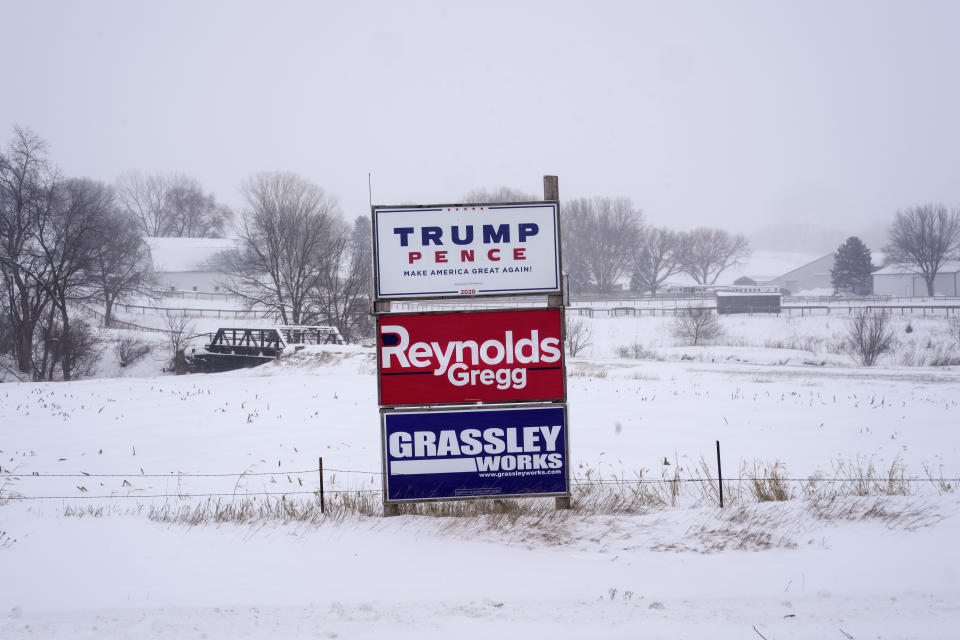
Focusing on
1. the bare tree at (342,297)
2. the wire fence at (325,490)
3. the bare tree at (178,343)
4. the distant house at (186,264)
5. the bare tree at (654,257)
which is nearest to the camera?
the wire fence at (325,490)

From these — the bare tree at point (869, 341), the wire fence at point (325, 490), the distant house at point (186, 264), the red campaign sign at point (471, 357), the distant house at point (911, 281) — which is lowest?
the wire fence at point (325, 490)

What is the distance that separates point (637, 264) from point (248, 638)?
9576 cm

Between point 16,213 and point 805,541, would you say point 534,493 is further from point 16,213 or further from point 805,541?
point 16,213

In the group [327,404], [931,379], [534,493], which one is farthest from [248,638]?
[931,379]

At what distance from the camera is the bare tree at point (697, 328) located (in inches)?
1806

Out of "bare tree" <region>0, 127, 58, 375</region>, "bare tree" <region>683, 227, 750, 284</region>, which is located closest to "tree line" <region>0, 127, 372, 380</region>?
"bare tree" <region>0, 127, 58, 375</region>

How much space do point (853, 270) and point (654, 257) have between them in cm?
2756

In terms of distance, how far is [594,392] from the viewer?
20234 millimetres

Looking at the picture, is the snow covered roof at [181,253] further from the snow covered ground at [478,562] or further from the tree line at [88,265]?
the snow covered ground at [478,562]

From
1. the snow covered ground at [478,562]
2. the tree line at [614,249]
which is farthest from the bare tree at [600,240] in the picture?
the snow covered ground at [478,562]

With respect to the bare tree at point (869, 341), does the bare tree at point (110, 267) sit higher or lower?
higher

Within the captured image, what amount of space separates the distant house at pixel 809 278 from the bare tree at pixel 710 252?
8.30m

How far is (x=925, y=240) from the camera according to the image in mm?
82625

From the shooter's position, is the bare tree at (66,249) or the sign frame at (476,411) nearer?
the sign frame at (476,411)
